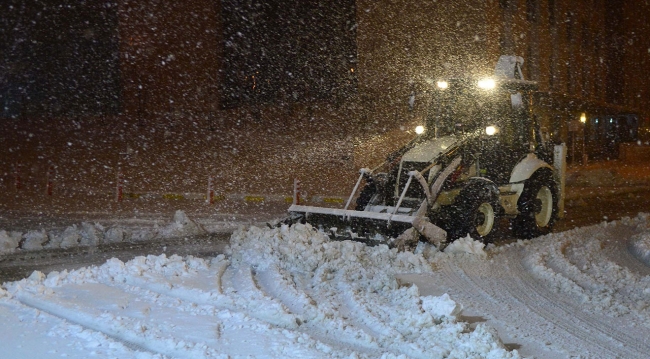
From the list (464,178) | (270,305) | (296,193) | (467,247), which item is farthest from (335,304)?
(296,193)

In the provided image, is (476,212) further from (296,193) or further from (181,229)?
(296,193)

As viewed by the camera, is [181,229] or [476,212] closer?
[476,212]

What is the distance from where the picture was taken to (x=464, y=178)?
9.73 metres

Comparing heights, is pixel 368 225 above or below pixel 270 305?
above

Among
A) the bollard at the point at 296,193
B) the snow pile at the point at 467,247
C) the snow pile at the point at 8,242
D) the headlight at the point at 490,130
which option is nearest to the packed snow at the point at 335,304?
the snow pile at the point at 467,247

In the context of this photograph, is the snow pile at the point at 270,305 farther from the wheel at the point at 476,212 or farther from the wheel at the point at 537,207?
the wheel at the point at 537,207

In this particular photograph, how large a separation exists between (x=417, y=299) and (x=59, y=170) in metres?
20.9

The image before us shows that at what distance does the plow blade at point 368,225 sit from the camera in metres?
8.41

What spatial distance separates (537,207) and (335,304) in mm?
5610

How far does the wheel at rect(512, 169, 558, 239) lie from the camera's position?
10398 millimetres

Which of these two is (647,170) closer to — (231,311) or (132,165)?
(132,165)

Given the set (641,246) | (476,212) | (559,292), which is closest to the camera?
(559,292)

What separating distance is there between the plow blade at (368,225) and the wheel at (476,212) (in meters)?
0.39

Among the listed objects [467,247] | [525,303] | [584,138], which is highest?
[584,138]
